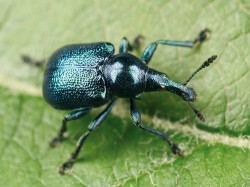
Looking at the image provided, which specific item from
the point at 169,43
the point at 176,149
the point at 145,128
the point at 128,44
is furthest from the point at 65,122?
the point at 169,43

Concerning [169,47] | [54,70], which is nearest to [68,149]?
[54,70]

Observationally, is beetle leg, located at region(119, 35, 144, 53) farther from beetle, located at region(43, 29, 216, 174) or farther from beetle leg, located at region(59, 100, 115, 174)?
beetle leg, located at region(59, 100, 115, 174)

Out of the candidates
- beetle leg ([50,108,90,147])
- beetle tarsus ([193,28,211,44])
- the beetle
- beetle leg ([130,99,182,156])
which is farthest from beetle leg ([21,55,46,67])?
beetle tarsus ([193,28,211,44])

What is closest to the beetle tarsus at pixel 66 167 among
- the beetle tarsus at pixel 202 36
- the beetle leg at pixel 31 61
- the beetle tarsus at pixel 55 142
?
the beetle tarsus at pixel 55 142

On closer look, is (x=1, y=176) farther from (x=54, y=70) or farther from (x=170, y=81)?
(x=170, y=81)

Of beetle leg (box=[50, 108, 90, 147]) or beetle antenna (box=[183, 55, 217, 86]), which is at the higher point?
beetle antenna (box=[183, 55, 217, 86])

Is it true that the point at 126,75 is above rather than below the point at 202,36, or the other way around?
below

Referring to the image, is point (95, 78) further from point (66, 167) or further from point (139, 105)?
point (66, 167)
